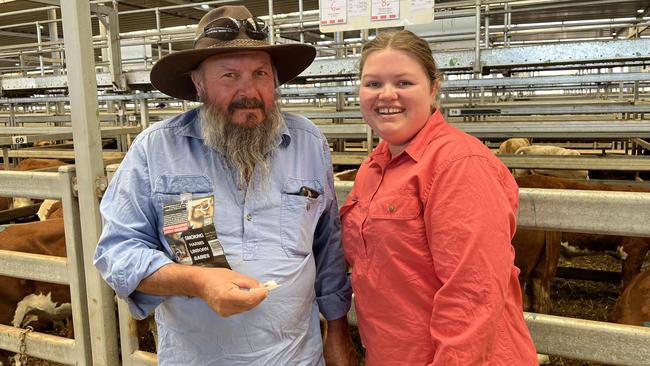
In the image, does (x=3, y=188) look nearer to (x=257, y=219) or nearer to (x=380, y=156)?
(x=257, y=219)

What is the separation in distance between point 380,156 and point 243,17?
1.97 ft

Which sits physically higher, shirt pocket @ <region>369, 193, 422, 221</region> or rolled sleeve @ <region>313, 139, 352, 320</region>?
shirt pocket @ <region>369, 193, 422, 221</region>

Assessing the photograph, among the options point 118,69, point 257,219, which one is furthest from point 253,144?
point 118,69

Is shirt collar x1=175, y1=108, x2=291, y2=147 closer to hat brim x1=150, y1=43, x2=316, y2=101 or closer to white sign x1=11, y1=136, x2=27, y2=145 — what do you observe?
hat brim x1=150, y1=43, x2=316, y2=101

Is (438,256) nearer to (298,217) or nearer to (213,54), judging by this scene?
(298,217)

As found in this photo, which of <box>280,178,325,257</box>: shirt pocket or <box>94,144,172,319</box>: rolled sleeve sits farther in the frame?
<box>280,178,325,257</box>: shirt pocket

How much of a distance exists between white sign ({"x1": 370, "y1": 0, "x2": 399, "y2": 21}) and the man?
1483mm

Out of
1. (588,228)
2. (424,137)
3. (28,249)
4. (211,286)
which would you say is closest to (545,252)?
(588,228)

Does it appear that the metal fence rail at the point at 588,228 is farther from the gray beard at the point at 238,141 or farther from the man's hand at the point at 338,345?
Result: the gray beard at the point at 238,141

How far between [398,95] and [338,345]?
85 centimetres

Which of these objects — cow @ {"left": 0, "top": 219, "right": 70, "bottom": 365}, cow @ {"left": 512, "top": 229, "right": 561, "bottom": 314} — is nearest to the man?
cow @ {"left": 0, "top": 219, "right": 70, "bottom": 365}

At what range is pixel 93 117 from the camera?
1.96 metres

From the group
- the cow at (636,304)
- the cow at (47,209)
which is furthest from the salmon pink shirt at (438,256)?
the cow at (47,209)

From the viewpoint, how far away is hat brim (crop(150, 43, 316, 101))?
5.03 feet
